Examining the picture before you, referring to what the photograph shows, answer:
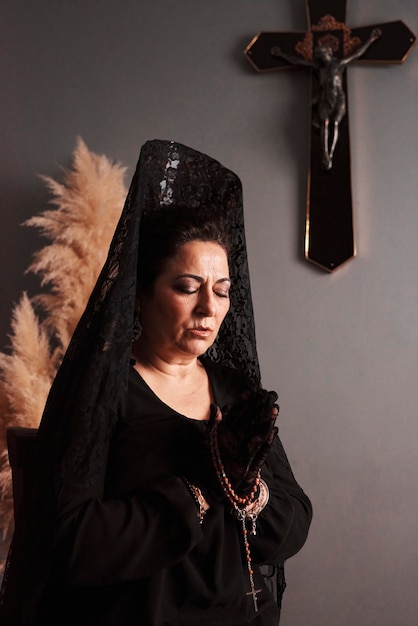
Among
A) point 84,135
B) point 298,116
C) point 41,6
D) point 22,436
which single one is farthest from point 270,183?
point 22,436

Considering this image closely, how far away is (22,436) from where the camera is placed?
1503mm

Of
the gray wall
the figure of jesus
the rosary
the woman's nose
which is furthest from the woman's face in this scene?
the figure of jesus

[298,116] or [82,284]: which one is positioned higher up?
[298,116]

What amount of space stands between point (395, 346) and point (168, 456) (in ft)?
4.35

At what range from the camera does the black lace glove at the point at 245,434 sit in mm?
1226

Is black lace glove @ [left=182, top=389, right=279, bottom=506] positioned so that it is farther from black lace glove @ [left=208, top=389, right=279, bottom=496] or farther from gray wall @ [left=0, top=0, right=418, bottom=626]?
gray wall @ [left=0, top=0, right=418, bottom=626]

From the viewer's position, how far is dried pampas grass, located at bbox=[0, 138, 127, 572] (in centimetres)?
219

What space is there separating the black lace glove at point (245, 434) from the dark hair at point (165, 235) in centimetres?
35

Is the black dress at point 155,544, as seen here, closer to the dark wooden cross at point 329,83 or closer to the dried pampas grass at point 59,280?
the dried pampas grass at point 59,280

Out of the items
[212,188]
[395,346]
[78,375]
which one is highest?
[212,188]

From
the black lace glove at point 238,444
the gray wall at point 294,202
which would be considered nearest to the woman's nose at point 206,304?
the black lace glove at point 238,444

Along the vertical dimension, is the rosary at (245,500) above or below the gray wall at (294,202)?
A: below

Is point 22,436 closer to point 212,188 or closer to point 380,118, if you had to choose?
point 212,188

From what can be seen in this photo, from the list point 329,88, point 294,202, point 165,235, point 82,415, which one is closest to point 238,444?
point 82,415
